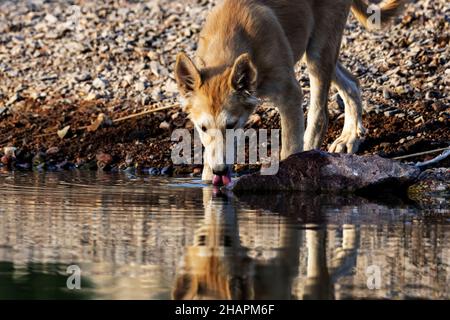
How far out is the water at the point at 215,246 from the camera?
5359mm

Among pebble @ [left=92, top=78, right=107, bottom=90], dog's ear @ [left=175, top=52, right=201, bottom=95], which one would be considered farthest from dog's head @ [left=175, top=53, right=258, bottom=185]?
pebble @ [left=92, top=78, right=107, bottom=90]

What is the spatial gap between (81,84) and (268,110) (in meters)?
2.87

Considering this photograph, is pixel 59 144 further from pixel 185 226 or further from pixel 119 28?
pixel 185 226

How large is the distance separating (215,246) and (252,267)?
704 millimetres

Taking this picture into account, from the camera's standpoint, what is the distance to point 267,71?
32.3 ft

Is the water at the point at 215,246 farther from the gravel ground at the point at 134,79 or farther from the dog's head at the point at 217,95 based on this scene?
the gravel ground at the point at 134,79

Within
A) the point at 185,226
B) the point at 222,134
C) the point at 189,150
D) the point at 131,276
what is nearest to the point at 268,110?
the point at 189,150

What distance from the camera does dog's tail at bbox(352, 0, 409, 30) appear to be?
40.8ft

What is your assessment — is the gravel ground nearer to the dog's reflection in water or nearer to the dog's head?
the dog's head

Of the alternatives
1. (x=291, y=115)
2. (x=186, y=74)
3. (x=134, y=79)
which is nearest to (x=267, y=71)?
(x=291, y=115)

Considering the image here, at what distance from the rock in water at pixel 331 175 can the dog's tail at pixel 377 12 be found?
337 centimetres

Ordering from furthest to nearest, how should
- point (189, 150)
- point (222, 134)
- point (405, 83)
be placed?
point (405, 83) < point (189, 150) < point (222, 134)

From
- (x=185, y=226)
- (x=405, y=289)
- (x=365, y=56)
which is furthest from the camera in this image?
(x=365, y=56)

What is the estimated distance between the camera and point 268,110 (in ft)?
40.7
